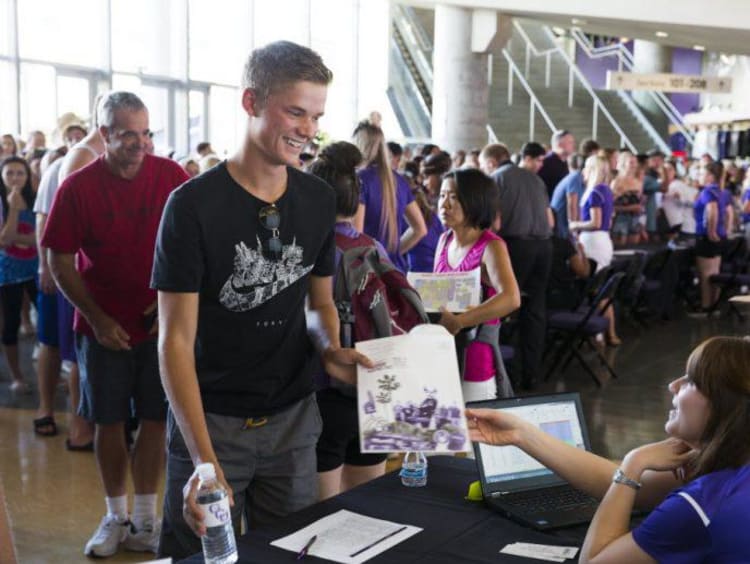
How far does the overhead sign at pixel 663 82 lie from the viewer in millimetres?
17000

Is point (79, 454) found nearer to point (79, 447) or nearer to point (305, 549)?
point (79, 447)

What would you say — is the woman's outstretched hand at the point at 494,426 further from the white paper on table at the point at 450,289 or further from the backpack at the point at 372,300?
the white paper on table at the point at 450,289

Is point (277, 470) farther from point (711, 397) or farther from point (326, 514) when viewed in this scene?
point (711, 397)

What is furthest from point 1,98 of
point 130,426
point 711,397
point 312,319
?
point 711,397

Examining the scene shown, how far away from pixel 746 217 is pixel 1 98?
31.8 ft

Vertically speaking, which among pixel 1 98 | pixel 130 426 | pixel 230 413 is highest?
pixel 1 98

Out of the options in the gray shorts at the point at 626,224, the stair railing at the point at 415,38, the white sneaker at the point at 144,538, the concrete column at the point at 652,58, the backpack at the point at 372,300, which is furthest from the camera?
the concrete column at the point at 652,58

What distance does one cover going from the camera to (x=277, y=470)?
2338 mm

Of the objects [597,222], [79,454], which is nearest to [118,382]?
[79,454]

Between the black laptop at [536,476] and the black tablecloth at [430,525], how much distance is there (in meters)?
0.04

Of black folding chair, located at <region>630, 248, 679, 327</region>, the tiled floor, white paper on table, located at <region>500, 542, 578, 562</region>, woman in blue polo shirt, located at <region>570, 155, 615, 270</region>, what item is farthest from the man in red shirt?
black folding chair, located at <region>630, 248, 679, 327</region>

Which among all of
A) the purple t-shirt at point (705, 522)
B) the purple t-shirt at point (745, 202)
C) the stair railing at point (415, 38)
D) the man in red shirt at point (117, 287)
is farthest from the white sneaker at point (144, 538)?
the stair railing at point (415, 38)

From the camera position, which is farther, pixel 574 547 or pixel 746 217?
pixel 746 217

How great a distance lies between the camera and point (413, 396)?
7.10 ft
